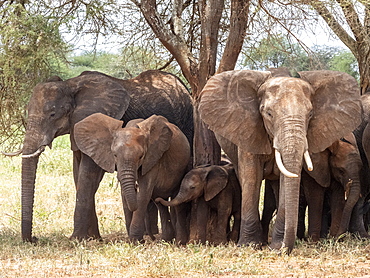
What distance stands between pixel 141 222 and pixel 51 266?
4.47ft

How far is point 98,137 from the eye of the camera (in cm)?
771

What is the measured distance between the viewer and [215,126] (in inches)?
290

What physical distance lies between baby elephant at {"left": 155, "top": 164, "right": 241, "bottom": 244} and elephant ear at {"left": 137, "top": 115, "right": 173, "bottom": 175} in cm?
42

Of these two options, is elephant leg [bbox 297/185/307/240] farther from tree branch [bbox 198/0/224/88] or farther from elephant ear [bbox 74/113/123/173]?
elephant ear [bbox 74/113/123/173]

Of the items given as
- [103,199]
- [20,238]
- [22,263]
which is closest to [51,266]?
[22,263]

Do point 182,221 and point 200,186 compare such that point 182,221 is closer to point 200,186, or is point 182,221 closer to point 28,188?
point 200,186

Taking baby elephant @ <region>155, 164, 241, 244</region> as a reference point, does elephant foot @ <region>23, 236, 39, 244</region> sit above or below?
below

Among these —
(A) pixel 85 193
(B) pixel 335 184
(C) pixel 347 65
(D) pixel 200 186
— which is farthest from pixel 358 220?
(C) pixel 347 65

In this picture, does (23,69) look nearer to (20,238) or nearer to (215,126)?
(20,238)

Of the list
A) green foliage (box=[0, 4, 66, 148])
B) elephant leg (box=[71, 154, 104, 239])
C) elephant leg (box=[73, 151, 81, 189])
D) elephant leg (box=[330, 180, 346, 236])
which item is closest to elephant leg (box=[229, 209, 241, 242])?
elephant leg (box=[330, 180, 346, 236])

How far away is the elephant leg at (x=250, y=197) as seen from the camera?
24.2 feet

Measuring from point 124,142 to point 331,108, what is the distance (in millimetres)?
1983

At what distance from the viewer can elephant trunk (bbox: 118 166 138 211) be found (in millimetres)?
7113

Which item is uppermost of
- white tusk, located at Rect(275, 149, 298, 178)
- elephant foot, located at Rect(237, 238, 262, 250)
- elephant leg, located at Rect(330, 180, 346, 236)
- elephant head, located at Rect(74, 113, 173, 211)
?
elephant head, located at Rect(74, 113, 173, 211)
